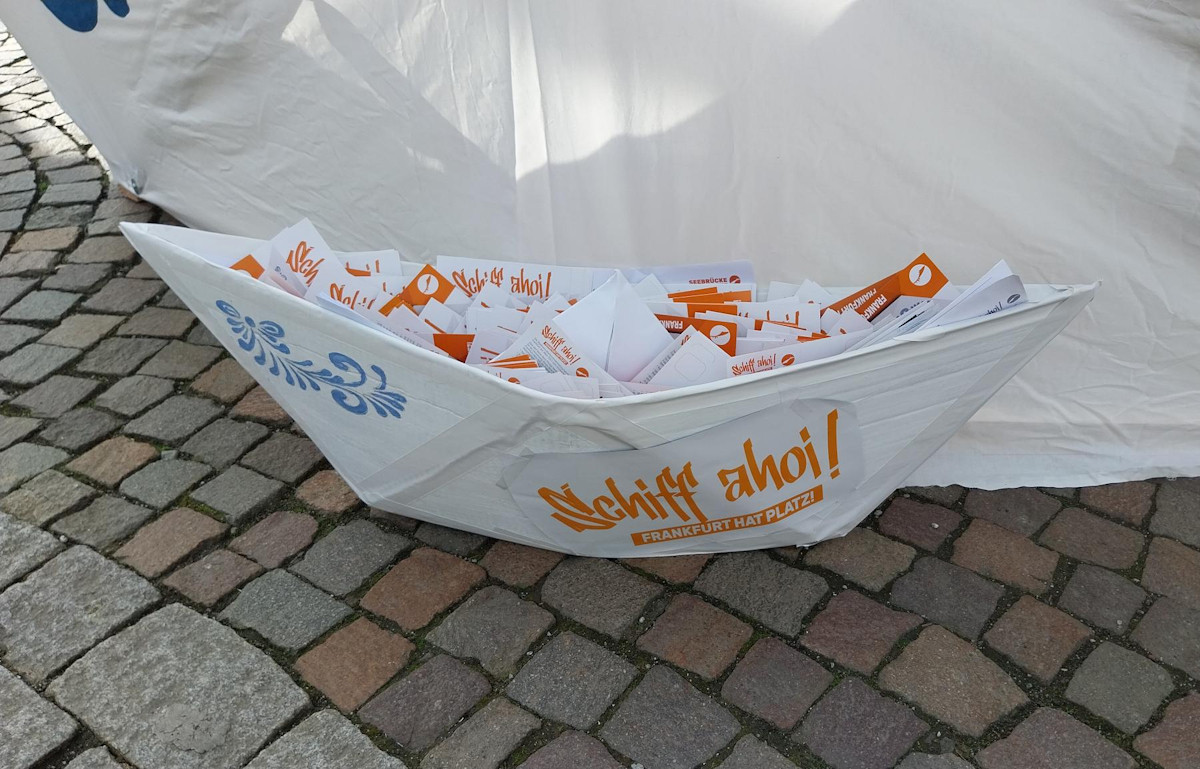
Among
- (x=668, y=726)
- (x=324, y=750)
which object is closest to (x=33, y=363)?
(x=324, y=750)

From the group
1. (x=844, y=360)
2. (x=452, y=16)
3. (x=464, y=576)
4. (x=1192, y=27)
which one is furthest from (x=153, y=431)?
(x=1192, y=27)

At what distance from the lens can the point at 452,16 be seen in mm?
2432

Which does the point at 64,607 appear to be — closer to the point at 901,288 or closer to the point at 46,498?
the point at 46,498

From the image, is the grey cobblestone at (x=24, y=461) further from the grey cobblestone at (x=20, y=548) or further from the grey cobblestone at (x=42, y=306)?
the grey cobblestone at (x=42, y=306)

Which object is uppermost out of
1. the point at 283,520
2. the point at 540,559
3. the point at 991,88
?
the point at 991,88

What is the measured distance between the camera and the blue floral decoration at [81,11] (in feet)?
10.3

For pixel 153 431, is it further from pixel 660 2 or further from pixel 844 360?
pixel 844 360

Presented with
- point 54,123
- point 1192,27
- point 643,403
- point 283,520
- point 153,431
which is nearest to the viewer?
point 643,403

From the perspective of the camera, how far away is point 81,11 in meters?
3.24

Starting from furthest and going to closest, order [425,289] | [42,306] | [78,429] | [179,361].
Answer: [42,306], [179,361], [78,429], [425,289]

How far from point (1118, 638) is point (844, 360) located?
2.69ft

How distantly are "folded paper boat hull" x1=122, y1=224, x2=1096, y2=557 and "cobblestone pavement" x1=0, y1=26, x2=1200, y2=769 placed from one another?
14cm

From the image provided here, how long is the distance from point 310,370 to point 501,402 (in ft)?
1.58

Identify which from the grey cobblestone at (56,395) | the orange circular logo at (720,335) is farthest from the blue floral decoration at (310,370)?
the grey cobblestone at (56,395)
